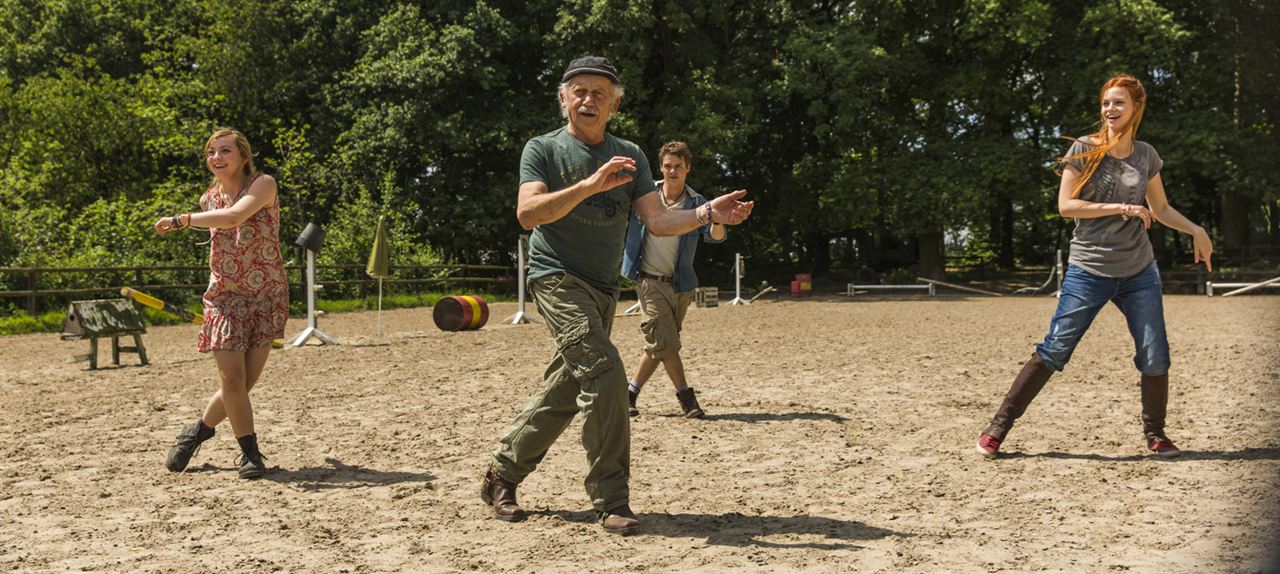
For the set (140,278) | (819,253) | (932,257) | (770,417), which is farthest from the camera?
(819,253)

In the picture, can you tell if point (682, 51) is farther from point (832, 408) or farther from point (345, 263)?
point (832, 408)

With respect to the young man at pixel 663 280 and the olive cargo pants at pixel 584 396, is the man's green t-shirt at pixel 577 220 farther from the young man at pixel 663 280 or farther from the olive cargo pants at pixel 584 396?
the young man at pixel 663 280

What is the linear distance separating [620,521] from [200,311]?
17740 mm

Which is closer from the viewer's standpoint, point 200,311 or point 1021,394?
point 1021,394

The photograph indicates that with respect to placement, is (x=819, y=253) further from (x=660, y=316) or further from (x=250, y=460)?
(x=250, y=460)

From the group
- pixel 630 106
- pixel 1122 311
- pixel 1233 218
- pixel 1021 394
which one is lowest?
pixel 1021 394

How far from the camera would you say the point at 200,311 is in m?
20.1

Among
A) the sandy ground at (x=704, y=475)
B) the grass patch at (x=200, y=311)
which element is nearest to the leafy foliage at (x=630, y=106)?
the grass patch at (x=200, y=311)

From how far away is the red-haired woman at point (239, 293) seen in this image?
545 cm

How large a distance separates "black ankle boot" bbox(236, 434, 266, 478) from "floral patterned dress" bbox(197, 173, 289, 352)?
18.9 inches

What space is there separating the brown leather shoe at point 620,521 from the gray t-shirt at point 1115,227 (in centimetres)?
281

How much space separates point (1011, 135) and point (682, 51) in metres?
9.85

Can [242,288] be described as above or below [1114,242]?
below

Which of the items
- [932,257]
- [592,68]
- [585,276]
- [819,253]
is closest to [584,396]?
[585,276]
